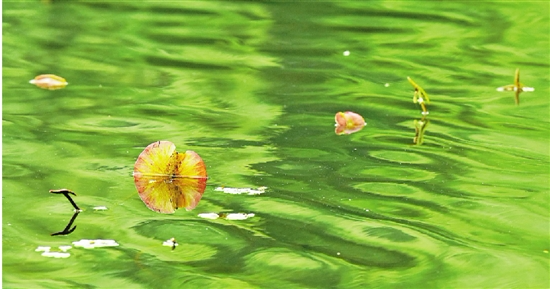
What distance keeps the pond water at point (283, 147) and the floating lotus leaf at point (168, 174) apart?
42 mm

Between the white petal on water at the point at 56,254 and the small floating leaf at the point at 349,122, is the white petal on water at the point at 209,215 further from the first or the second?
the small floating leaf at the point at 349,122

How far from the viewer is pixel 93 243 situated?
7.35 ft

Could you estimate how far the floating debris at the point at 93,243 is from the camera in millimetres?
2229

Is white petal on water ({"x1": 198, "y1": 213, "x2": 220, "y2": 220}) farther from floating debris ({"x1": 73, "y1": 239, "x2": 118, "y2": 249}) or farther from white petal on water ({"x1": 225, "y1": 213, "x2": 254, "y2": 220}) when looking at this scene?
floating debris ({"x1": 73, "y1": 239, "x2": 118, "y2": 249})

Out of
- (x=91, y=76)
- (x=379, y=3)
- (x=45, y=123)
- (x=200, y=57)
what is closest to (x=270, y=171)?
(x=45, y=123)

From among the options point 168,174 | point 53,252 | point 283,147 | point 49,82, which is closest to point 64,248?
point 53,252

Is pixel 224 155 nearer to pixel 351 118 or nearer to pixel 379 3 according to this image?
pixel 351 118

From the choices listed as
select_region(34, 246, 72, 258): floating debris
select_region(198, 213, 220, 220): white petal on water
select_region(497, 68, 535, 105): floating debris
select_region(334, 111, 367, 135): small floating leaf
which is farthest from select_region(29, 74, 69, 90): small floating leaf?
select_region(497, 68, 535, 105): floating debris

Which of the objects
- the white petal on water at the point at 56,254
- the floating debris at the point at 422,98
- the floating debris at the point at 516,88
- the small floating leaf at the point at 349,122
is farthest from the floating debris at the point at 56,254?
the floating debris at the point at 516,88

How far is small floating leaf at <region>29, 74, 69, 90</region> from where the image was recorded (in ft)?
12.4

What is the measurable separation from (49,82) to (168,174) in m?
1.32

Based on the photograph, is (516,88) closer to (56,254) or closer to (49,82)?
(49,82)

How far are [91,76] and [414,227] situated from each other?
1971mm

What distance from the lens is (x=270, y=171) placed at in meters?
2.79
